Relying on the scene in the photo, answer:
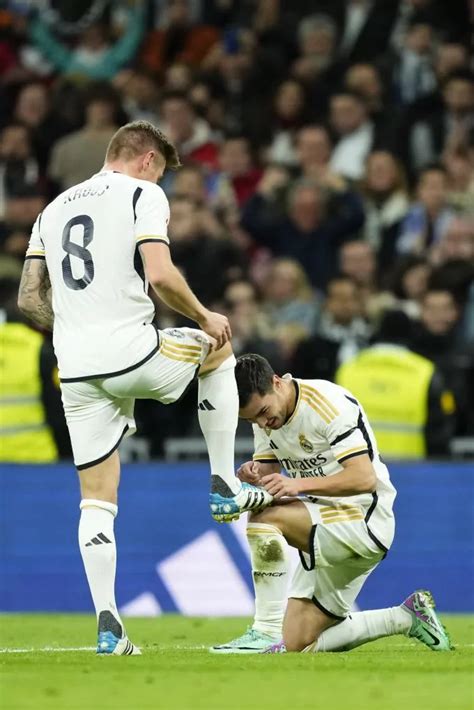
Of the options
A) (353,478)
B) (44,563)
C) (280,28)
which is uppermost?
(280,28)

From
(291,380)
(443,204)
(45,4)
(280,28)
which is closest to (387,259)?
(443,204)

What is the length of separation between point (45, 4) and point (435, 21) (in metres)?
3.93

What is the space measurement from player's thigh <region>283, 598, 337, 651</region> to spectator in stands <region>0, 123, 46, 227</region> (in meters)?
6.62

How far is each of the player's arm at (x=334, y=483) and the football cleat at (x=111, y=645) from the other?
3.03 feet

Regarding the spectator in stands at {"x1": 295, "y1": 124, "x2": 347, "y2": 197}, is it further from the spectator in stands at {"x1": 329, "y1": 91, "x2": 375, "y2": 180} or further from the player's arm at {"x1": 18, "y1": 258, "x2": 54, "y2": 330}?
the player's arm at {"x1": 18, "y1": 258, "x2": 54, "y2": 330}

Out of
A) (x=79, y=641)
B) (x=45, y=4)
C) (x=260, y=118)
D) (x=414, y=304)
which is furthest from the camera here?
(x=45, y=4)

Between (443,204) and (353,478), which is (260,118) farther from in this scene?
(353,478)

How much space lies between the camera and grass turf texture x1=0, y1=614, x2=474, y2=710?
5723 millimetres

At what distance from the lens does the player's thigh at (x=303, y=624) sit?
8.12 m

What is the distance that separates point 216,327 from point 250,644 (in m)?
1.49

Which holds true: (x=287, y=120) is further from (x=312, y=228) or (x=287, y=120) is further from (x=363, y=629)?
(x=363, y=629)

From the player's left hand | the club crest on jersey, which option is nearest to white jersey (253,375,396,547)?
the club crest on jersey

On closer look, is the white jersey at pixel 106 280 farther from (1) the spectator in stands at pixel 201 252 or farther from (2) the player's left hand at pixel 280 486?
(1) the spectator in stands at pixel 201 252

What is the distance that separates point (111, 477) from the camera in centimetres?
751
